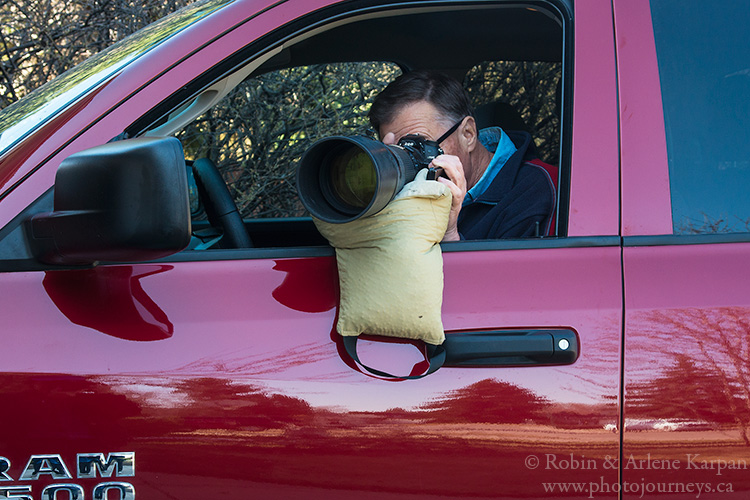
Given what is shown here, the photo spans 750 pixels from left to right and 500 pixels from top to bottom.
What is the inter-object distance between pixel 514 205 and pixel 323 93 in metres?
3.24

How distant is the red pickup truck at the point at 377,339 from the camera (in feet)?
3.78

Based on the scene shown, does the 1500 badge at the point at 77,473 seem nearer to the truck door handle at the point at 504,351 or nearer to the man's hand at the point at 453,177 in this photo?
the truck door handle at the point at 504,351

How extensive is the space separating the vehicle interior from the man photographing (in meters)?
0.16

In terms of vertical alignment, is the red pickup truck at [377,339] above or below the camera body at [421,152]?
below

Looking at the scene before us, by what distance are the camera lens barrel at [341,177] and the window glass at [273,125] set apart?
140 inches

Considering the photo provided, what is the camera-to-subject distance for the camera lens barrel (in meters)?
1.20

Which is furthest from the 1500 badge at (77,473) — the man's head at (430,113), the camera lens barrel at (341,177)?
the man's head at (430,113)

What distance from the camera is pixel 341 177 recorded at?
1.26m

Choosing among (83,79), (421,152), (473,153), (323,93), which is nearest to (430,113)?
(473,153)

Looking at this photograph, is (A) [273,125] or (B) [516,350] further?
(A) [273,125]

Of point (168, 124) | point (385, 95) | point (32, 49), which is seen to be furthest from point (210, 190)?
point (32, 49)

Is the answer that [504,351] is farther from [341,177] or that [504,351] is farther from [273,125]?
[273,125]

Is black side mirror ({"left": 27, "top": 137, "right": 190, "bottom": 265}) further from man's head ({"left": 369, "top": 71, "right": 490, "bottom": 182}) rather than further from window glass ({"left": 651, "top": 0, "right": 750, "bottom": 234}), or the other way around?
man's head ({"left": 369, "top": 71, "right": 490, "bottom": 182})

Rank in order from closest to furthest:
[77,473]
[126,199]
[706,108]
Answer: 1. [126,199]
2. [77,473]
3. [706,108]
